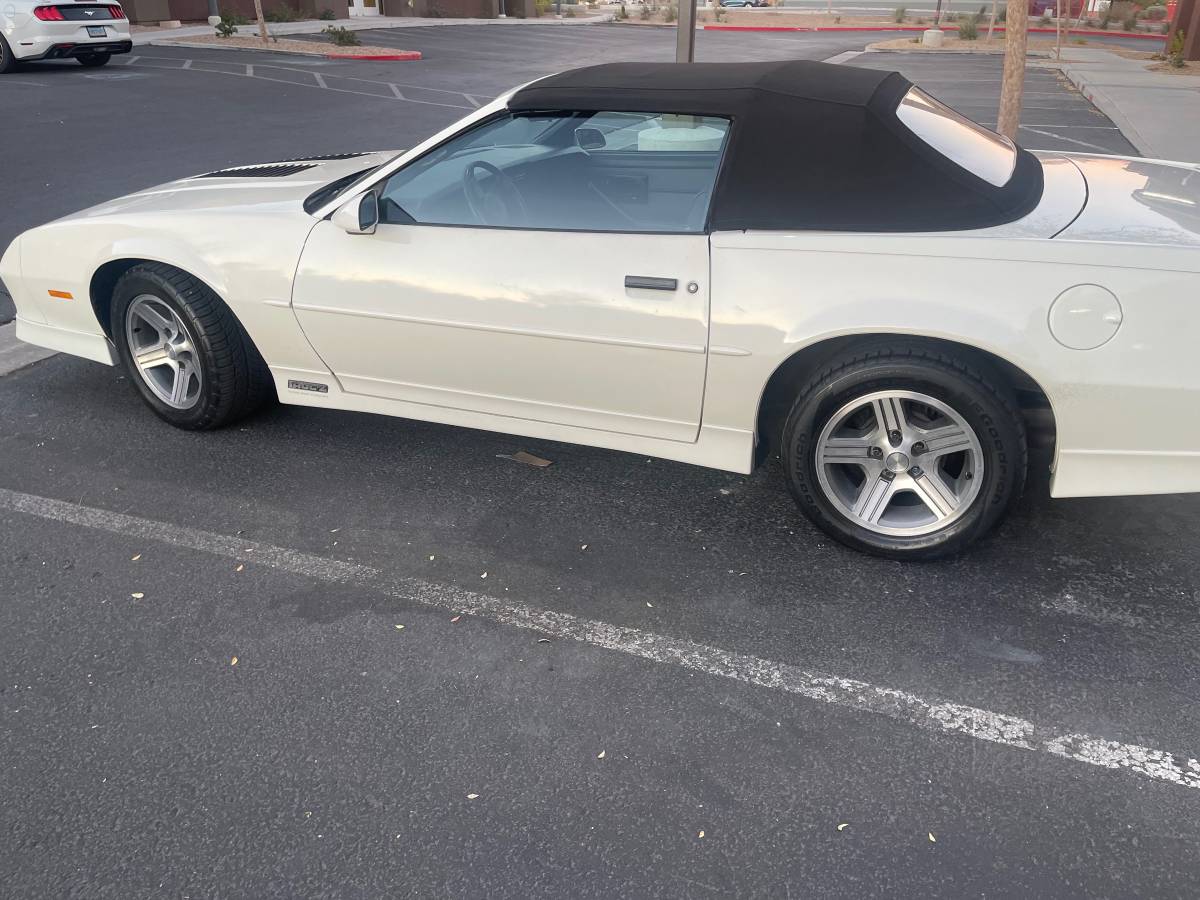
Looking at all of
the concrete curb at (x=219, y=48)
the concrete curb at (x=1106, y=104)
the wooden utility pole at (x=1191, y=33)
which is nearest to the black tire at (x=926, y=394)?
the concrete curb at (x=1106, y=104)

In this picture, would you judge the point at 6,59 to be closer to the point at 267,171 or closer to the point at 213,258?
the point at 267,171

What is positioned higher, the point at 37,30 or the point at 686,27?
the point at 686,27

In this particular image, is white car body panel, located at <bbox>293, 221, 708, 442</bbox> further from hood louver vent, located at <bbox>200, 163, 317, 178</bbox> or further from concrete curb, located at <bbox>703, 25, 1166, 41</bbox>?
concrete curb, located at <bbox>703, 25, 1166, 41</bbox>

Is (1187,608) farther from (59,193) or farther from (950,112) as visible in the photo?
(59,193)

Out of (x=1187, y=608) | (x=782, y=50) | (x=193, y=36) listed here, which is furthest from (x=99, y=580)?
(x=782, y=50)

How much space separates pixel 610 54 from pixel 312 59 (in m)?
7.69

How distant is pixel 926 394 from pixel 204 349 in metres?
2.86

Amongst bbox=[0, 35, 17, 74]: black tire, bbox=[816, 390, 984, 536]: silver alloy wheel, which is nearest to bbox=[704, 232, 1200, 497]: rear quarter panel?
bbox=[816, 390, 984, 536]: silver alloy wheel

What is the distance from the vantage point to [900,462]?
334 cm

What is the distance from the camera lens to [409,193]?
3.74m

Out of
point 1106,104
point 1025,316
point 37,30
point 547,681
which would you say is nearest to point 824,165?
point 1025,316

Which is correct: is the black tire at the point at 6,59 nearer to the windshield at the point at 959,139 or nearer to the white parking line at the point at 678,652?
the white parking line at the point at 678,652

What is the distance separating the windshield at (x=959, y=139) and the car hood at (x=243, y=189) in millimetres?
2407

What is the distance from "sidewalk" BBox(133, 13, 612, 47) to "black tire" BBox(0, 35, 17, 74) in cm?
494
